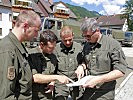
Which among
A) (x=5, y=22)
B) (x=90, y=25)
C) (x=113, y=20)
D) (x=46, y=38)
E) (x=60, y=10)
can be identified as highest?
(x=60, y=10)

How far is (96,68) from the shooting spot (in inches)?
120

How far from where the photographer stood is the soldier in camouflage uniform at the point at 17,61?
200 cm

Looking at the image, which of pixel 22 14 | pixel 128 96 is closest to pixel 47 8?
pixel 128 96

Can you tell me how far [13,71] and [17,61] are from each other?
0.12 meters

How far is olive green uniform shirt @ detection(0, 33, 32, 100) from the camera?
200cm

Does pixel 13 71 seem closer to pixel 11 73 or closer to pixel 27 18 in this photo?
pixel 11 73

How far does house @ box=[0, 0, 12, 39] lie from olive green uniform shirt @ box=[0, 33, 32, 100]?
35.9 metres

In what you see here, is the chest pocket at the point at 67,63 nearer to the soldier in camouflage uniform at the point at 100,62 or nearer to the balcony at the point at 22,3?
the soldier in camouflage uniform at the point at 100,62

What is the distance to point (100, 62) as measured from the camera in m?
3.00

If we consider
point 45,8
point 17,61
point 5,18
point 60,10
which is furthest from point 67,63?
point 60,10

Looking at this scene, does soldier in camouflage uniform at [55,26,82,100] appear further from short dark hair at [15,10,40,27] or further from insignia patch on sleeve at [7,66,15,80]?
insignia patch on sleeve at [7,66,15,80]

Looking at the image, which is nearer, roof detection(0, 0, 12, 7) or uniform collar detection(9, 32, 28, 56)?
uniform collar detection(9, 32, 28, 56)

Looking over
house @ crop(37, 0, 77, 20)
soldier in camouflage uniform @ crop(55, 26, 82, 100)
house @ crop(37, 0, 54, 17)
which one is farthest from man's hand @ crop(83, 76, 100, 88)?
house @ crop(37, 0, 77, 20)

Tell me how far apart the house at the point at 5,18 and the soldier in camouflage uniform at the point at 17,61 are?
35.8 m
